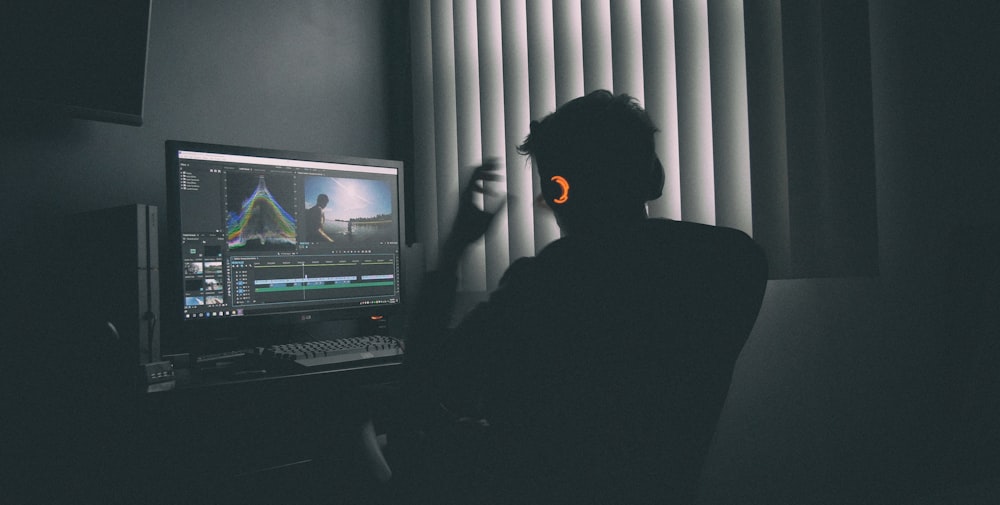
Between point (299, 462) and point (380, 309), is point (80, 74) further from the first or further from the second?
point (299, 462)

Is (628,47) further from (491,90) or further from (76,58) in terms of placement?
(76,58)

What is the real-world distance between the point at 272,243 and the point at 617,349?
47.0 inches

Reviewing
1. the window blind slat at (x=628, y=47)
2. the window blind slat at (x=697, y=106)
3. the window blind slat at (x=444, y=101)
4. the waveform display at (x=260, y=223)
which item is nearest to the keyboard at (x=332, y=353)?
the waveform display at (x=260, y=223)

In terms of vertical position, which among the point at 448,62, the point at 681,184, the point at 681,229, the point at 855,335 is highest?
the point at 448,62

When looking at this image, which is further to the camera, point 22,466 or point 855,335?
point 855,335

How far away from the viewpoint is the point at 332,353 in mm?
1560

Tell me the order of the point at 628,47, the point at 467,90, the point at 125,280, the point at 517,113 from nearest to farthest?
the point at 125,280 < the point at 628,47 < the point at 517,113 < the point at 467,90

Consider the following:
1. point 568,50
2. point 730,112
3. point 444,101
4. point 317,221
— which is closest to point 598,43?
point 568,50

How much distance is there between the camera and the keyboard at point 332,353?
4.84 ft

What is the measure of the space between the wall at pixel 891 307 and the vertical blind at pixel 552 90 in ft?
1.07

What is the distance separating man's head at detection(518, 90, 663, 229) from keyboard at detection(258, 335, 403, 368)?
0.77m

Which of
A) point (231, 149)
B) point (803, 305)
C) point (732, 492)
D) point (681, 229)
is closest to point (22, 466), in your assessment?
point (231, 149)

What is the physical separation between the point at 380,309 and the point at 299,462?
0.49 metres

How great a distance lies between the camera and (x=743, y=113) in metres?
1.78
